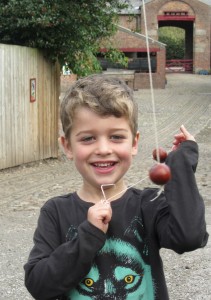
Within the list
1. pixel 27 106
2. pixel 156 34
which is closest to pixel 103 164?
pixel 27 106

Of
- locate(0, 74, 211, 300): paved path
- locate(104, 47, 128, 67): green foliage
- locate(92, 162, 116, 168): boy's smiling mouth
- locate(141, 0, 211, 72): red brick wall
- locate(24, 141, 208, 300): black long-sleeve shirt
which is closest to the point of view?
locate(24, 141, 208, 300): black long-sleeve shirt

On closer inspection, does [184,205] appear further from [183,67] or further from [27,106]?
[183,67]

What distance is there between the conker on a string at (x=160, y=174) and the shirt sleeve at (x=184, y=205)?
129 millimetres

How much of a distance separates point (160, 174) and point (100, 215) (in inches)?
9.6

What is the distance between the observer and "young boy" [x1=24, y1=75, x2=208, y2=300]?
2.02 meters

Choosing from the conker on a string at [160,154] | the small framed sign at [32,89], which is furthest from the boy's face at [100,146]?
the small framed sign at [32,89]

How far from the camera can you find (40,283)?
6.76ft

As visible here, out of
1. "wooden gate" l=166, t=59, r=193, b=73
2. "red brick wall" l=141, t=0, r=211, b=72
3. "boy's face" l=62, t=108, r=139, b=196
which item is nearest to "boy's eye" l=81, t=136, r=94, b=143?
"boy's face" l=62, t=108, r=139, b=196

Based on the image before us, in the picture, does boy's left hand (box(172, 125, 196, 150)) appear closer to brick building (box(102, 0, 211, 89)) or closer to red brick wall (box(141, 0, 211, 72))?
brick building (box(102, 0, 211, 89))

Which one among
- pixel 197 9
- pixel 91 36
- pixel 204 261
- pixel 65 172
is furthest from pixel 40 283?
pixel 197 9

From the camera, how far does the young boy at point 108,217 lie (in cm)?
202

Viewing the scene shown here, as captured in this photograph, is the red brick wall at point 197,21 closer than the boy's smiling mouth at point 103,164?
No

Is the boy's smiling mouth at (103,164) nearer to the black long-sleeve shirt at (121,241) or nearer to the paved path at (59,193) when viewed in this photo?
the black long-sleeve shirt at (121,241)

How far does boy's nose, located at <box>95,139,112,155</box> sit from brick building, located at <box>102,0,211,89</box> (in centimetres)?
3620
